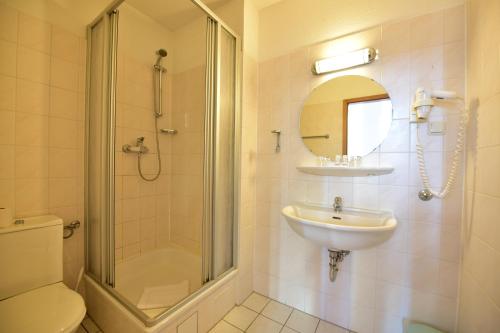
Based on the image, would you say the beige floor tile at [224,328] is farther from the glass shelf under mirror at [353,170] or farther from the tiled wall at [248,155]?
the glass shelf under mirror at [353,170]

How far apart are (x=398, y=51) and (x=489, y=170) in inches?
31.9

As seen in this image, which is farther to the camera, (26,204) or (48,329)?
(26,204)

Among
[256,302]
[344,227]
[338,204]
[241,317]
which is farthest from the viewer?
[256,302]

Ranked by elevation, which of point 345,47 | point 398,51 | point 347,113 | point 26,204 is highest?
point 345,47

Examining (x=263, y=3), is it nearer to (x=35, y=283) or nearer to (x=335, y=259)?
(x=335, y=259)

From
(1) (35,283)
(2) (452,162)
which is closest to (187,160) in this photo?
(1) (35,283)

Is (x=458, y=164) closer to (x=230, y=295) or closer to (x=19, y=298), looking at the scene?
(x=230, y=295)

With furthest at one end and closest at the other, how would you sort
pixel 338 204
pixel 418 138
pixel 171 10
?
pixel 171 10 < pixel 338 204 < pixel 418 138

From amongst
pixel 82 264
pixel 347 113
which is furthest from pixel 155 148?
pixel 347 113

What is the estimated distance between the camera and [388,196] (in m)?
1.24

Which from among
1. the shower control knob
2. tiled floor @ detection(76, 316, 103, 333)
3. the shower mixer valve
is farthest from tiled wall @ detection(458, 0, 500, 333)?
the shower mixer valve

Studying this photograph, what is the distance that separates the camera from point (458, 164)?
1073mm

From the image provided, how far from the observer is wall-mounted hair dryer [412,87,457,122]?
1.03 m

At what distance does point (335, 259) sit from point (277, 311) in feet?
2.15
